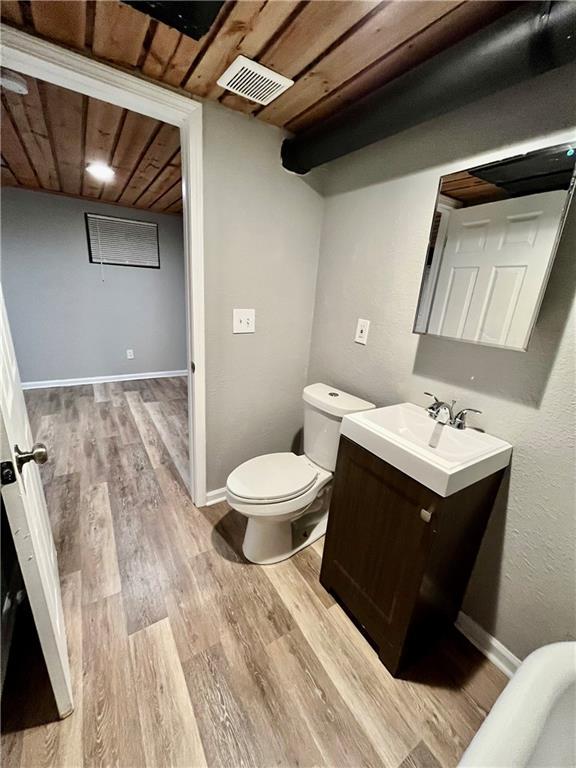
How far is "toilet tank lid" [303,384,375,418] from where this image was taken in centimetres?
150

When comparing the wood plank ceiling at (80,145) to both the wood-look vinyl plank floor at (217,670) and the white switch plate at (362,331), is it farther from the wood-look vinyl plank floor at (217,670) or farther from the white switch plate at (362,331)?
the wood-look vinyl plank floor at (217,670)

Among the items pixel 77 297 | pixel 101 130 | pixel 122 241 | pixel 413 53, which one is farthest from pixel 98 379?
pixel 413 53

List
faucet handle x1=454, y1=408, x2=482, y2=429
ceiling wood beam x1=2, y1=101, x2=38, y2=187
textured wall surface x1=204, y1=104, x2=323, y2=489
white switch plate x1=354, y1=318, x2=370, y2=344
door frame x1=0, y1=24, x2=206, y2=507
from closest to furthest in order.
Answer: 1. door frame x1=0, y1=24, x2=206, y2=507
2. faucet handle x1=454, y1=408, x2=482, y2=429
3. textured wall surface x1=204, y1=104, x2=323, y2=489
4. white switch plate x1=354, y1=318, x2=370, y2=344
5. ceiling wood beam x1=2, y1=101, x2=38, y2=187

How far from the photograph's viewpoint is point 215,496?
6.48ft

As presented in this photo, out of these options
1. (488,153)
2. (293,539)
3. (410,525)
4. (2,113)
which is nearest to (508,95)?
(488,153)

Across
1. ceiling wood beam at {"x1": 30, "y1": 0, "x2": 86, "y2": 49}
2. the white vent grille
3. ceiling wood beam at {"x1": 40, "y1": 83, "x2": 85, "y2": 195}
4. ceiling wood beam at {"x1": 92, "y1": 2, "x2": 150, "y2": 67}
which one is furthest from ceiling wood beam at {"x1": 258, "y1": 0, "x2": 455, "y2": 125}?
the white vent grille

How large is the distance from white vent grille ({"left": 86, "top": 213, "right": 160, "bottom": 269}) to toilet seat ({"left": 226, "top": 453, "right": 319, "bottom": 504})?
3.32 meters

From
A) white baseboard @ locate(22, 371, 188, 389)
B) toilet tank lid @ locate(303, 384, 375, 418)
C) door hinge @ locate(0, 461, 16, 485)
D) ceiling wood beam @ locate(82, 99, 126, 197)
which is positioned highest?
ceiling wood beam @ locate(82, 99, 126, 197)

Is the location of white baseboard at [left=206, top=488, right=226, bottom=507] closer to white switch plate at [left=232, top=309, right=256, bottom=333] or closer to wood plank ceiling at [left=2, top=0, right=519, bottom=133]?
white switch plate at [left=232, top=309, right=256, bottom=333]

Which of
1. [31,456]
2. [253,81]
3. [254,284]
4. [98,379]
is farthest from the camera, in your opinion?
[98,379]

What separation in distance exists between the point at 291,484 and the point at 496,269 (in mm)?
1209

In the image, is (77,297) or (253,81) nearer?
(253,81)

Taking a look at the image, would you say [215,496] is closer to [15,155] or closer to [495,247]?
[495,247]

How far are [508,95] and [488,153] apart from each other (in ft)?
0.50
